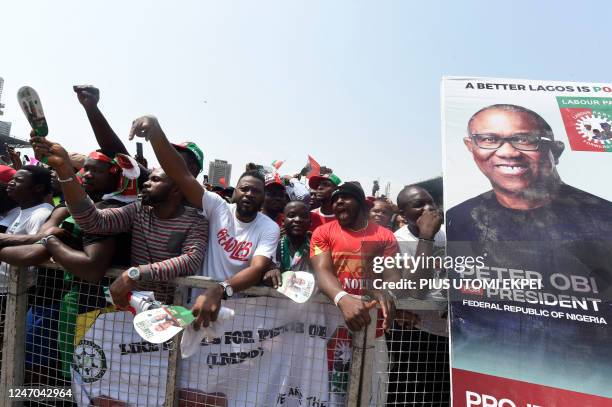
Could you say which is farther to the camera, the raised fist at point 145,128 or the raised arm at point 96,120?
the raised arm at point 96,120

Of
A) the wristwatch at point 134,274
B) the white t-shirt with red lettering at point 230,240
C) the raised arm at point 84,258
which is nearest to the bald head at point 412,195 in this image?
the white t-shirt with red lettering at point 230,240

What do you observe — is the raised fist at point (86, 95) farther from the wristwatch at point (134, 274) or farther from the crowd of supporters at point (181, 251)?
the wristwatch at point (134, 274)

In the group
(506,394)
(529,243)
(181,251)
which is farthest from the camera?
(181,251)

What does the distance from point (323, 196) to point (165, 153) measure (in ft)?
7.64

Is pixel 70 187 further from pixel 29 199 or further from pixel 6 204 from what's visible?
pixel 6 204

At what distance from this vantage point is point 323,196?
15.1 ft

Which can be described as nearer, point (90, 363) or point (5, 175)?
point (90, 363)

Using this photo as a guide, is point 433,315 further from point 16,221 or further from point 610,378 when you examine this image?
point 16,221

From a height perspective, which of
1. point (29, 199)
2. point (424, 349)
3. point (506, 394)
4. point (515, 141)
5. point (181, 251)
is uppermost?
point (515, 141)

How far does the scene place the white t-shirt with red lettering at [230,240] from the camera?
2.64 meters

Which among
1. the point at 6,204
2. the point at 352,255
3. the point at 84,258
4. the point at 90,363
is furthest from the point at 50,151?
the point at 352,255

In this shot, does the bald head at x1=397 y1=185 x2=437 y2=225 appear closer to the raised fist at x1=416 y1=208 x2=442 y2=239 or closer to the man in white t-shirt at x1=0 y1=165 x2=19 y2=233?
the raised fist at x1=416 y1=208 x2=442 y2=239

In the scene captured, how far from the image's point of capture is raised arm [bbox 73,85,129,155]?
10.9 feet

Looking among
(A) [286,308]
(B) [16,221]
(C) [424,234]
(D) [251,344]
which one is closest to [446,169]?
(C) [424,234]
